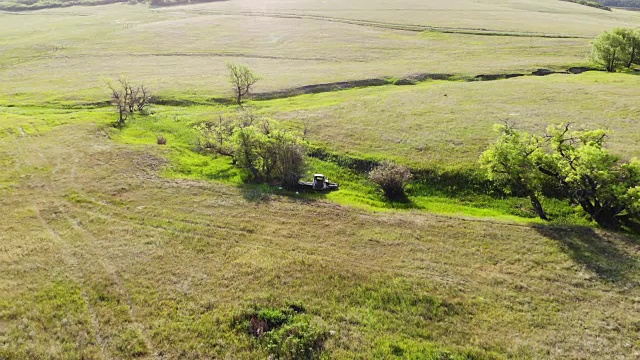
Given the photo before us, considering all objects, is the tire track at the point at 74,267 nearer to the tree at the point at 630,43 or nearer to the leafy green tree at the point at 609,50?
the leafy green tree at the point at 609,50

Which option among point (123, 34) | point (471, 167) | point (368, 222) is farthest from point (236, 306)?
point (123, 34)

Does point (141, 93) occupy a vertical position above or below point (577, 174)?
above

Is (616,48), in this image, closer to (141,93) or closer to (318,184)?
(318,184)

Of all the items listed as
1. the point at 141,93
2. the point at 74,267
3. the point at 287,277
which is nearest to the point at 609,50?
the point at 287,277

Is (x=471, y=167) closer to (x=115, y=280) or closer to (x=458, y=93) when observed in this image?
(x=458, y=93)

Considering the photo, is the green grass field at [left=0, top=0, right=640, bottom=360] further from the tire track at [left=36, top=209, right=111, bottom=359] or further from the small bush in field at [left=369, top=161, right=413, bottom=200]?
the small bush in field at [left=369, top=161, right=413, bottom=200]
